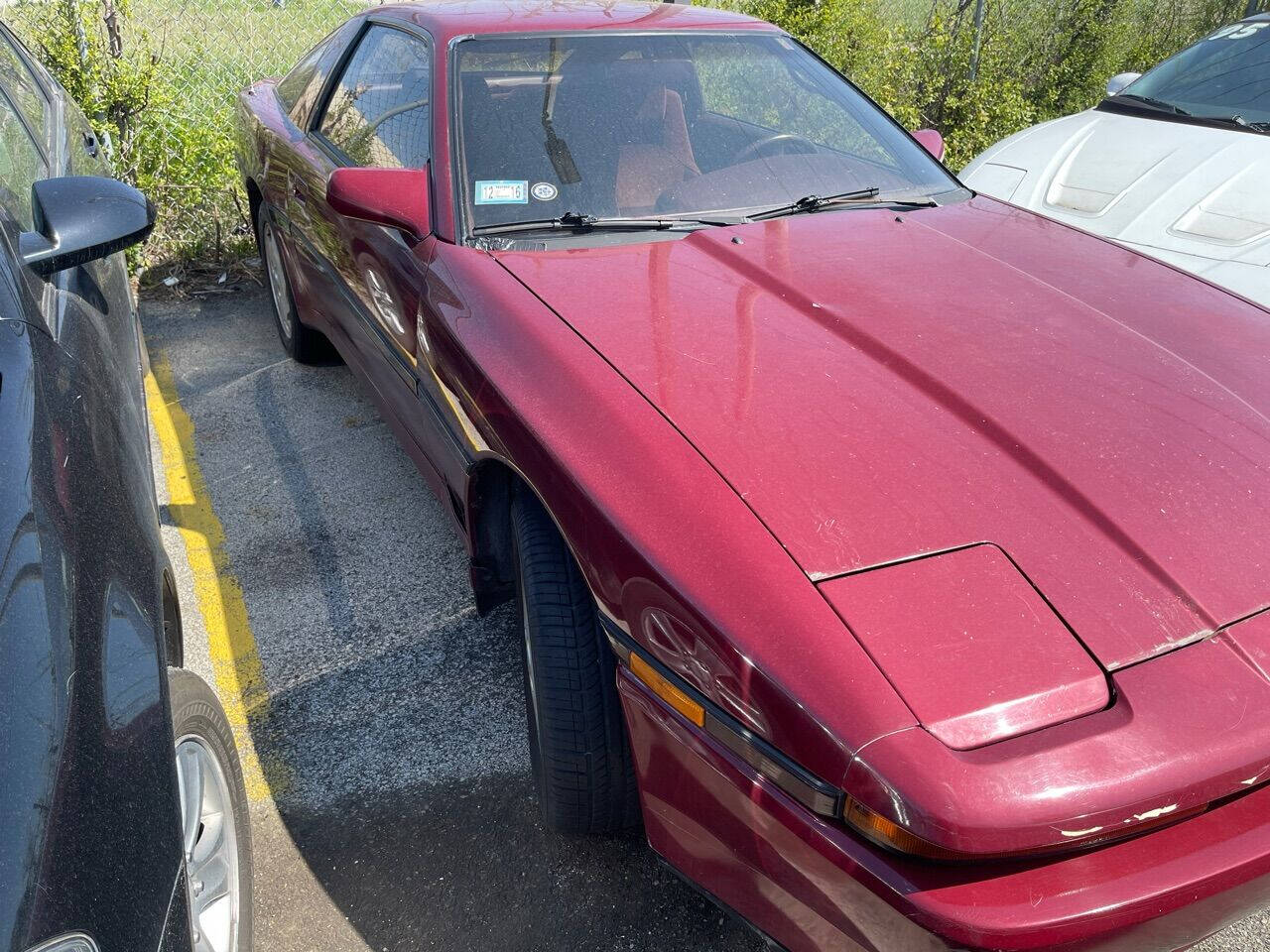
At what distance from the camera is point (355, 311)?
10.4ft

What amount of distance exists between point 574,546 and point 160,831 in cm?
79

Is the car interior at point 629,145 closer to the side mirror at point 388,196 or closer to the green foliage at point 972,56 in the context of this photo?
the side mirror at point 388,196

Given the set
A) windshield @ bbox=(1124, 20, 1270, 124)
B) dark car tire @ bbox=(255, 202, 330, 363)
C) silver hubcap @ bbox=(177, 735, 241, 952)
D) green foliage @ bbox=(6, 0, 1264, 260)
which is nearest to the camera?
silver hubcap @ bbox=(177, 735, 241, 952)

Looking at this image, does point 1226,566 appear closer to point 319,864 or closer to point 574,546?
point 574,546

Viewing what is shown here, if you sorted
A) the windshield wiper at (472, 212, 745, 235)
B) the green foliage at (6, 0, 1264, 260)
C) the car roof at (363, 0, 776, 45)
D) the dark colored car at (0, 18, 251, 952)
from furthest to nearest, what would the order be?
the green foliage at (6, 0, 1264, 260), the car roof at (363, 0, 776, 45), the windshield wiper at (472, 212, 745, 235), the dark colored car at (0, 18, 251, 952)

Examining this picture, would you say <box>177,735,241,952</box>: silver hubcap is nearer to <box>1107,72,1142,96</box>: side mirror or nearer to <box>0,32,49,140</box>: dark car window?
<box>0,32,49,140</box>: dark car window

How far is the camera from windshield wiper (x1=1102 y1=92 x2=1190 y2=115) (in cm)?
448

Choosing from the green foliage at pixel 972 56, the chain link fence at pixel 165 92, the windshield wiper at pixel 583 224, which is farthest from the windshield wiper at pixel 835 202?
the green foliage at pixel 972 56

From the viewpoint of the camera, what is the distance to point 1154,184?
3932 millimetres

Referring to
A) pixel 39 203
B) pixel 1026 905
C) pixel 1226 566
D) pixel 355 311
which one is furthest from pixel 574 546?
pixel 355 311

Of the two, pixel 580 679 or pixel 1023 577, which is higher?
pixel 1023 577

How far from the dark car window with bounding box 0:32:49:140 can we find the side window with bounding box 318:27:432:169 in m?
0.85

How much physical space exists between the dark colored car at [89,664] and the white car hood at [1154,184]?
3.29 metres

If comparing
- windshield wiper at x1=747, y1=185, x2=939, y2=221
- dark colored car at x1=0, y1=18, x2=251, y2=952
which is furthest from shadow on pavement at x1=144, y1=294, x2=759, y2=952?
windshield wiper at x1=747, y1=185, x2=939, y2=221
